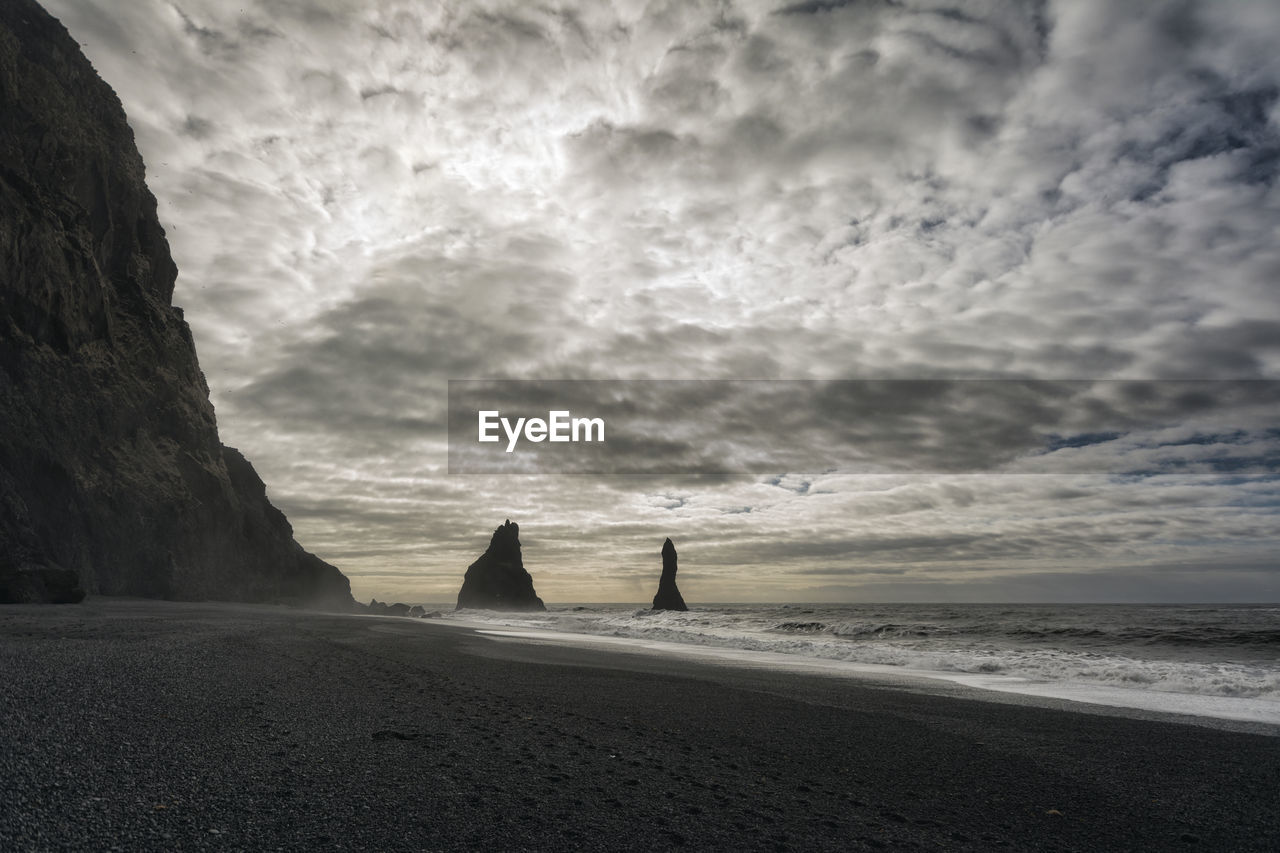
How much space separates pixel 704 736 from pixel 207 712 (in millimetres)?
5067

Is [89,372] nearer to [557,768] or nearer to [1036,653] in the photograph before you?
[557,768]

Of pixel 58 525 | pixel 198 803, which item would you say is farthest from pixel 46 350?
pixel 198 803

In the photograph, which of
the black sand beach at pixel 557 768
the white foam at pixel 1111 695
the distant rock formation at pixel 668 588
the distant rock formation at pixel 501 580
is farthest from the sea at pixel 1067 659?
the distant rock formation at pixel 501 580

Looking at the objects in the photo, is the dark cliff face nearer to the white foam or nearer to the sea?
the sea

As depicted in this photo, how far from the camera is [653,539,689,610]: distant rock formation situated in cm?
9469

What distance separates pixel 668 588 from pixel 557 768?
3633 inches

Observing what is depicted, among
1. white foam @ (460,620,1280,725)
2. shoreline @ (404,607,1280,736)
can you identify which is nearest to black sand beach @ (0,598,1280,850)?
shoreline @ (404,607,1280,736)

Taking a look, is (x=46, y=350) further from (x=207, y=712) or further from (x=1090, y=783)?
(x=1090, y=783)

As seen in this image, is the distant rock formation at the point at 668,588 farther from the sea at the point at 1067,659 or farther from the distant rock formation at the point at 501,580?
the sea at the point at 1067,659

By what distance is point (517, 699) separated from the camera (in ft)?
28.4

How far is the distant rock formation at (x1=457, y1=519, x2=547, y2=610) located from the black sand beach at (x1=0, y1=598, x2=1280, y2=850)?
109 meters

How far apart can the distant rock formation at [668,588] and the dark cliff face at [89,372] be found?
58630 mm

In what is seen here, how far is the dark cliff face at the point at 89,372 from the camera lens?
1129 inches

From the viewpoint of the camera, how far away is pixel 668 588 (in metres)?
95.1
